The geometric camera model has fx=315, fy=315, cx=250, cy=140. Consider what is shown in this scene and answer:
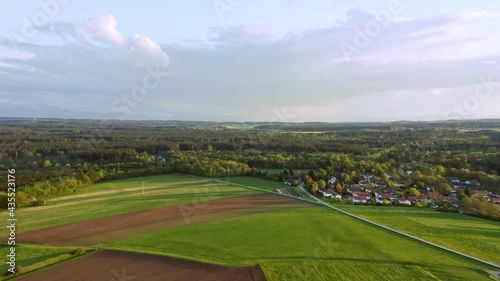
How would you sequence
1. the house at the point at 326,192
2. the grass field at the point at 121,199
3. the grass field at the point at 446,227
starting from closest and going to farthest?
the grass field at the point at 446,227
the grass field at the point at 121,199
the house at the point at 326,192

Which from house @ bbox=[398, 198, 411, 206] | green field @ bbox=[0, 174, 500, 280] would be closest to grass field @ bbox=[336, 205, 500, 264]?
green field @ bbox=[0, 174, 500, 280]

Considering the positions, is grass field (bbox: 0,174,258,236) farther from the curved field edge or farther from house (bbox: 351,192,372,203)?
house (bbox: 351,192,372,203)

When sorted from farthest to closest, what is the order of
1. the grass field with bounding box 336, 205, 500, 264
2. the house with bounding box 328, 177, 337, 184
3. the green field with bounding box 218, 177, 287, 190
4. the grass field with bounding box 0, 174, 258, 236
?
the house with bounding box 328, 177, 337, 184, the green field with bounding box 218, 177, 287, 190, the grass field with bounding box 0, 174, 258, 236, the grass field with bounding box 336, 205, 500, 264

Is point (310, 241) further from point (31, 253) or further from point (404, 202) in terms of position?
point (404, 202)

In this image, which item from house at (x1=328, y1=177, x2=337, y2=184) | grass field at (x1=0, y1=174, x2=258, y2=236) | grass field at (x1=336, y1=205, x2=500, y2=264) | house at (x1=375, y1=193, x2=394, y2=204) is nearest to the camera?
grass field at (x1=336, y1=205, x2=500, y2=264)

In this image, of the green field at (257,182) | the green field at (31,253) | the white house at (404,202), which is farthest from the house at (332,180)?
the green field at (31,253)

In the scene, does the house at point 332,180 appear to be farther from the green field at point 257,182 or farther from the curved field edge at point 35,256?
the curved field edge at point 35,256

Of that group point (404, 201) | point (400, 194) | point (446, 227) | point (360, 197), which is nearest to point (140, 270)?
point (446, 227)
